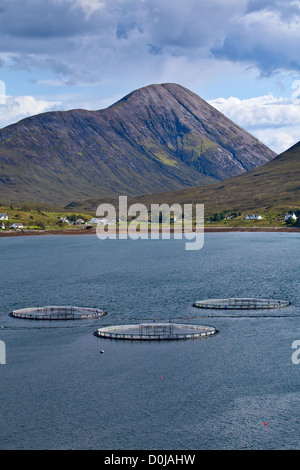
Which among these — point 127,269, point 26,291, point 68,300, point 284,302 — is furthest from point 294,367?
point 127,269

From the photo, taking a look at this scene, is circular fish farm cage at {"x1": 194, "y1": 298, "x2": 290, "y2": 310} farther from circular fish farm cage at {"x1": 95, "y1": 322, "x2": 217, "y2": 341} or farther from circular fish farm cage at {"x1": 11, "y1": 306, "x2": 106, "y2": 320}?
circular fish farm cage at {"x1": 11, "y1": 306, "x2": 106, "y2": 320}

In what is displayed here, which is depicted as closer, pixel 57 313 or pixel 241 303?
pixel 57 313

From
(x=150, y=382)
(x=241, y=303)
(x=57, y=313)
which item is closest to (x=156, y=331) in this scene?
(x=150, y=382)

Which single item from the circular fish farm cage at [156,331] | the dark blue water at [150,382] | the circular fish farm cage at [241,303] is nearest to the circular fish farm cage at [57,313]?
the dark blue water at [150,382]

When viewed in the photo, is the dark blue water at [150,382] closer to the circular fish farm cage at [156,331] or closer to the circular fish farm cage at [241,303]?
the circular fish farm cage at [156,331]

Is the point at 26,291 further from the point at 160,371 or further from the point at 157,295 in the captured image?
the point at 160,371

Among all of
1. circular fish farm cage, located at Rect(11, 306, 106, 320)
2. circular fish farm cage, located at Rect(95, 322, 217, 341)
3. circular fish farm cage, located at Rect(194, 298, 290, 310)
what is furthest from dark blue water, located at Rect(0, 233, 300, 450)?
circular fish farm cage, located at Rect(194, 298, 290, 310)

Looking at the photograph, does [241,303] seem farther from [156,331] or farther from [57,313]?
[57,313]
